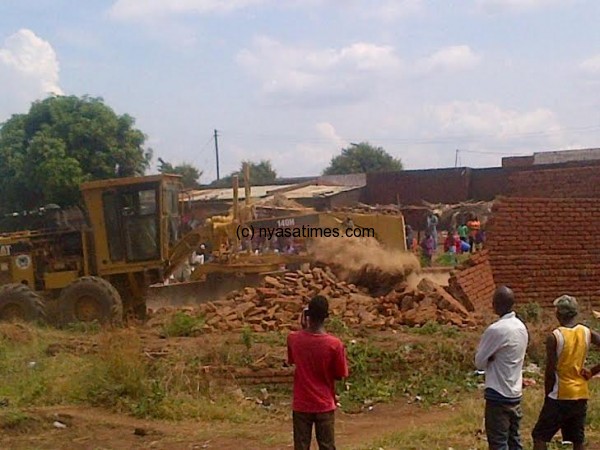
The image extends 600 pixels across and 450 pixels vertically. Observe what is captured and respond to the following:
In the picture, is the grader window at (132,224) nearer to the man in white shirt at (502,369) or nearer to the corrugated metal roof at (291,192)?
the man in white shirt at (502,369)

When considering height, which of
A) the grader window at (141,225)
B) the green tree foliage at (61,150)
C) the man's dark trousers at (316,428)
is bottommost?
the man's dark trousers at (316,428)

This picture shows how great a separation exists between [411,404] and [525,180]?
8.79 m

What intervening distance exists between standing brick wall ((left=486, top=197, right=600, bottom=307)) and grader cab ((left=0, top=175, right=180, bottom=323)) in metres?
5.54

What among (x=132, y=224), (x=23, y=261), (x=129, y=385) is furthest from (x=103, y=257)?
(x=129, y=385)

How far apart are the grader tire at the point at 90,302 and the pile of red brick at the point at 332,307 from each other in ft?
5.43

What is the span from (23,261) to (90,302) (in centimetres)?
211

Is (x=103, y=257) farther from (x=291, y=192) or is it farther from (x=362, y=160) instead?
(x=362, y=160)

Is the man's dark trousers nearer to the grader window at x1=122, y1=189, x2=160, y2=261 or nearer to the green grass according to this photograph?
the green grass

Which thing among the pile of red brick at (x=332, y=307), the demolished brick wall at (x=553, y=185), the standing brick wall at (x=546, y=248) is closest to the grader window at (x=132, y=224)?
the pile of red brick at (x=332, y=307)

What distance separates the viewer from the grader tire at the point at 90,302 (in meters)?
14.7

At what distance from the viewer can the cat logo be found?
1611 centimetres

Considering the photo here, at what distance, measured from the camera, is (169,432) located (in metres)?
8.64

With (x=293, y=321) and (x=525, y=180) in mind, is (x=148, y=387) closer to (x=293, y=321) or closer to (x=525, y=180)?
(x=293, y=321)

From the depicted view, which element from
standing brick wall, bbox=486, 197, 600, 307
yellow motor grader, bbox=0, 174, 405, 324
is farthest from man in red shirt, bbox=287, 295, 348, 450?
yellow motor grader, bbox=0, 174, 405, 324
